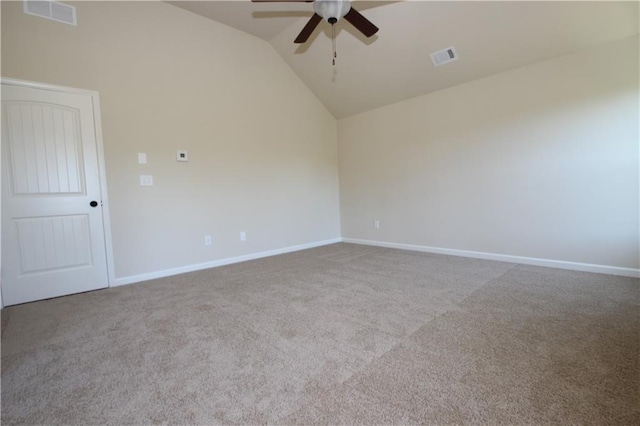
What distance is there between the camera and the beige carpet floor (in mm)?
1288

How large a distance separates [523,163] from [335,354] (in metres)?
3.24

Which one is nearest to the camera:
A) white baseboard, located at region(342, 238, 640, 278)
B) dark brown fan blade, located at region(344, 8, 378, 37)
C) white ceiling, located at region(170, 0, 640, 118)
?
dark brown fan blade, located at region(344, 8, 378, 37)

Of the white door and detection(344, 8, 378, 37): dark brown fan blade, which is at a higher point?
detection(344, 8, 378, 37): dark brown fan blade

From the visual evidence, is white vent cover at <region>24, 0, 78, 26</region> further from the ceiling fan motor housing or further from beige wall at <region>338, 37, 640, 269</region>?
beige wall at <region>338, 37, 640, 269</region>

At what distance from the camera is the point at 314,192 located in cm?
520

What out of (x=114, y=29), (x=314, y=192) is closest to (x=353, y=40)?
(x=314, y=192)

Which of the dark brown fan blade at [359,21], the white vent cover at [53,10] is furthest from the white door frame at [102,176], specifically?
the dark brown fan blade at [359,21]

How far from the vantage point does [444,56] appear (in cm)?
358

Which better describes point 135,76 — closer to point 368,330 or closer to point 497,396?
point 368,330

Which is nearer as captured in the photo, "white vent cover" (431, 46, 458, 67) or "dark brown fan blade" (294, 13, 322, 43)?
"dark brown fan blade" (294, 13, 322, 43)

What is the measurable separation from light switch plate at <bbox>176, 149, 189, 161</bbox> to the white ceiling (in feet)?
5.76

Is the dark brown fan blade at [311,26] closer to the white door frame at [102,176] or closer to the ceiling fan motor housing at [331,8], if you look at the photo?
the ceiling fan motor housing at [331,8]

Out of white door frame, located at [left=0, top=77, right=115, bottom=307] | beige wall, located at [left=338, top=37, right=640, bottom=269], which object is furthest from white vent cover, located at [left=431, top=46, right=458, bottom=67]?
white door frame, located at [left=0, top=77, right=115, bottom=307]

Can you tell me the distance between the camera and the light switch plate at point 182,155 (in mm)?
3598
